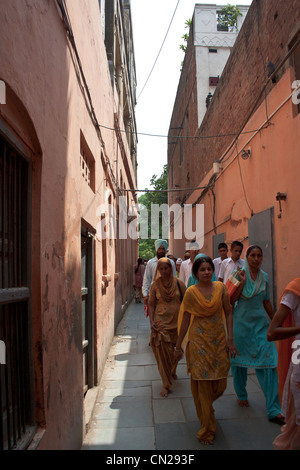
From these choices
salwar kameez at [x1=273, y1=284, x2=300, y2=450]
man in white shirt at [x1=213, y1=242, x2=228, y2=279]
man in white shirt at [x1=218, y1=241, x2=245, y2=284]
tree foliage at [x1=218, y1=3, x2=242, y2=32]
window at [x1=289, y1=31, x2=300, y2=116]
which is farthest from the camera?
tree foliage at [x1=218, y1=3, x2=242, y2=32]

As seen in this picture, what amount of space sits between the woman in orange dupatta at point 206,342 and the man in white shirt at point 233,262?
2.08m

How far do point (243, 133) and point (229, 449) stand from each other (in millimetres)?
5482

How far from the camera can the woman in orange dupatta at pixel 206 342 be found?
3146mm

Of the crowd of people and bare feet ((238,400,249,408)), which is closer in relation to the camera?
the crowd of people

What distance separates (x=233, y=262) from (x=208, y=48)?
11088 millimetres

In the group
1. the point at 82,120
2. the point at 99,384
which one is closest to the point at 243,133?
the point at 82,120

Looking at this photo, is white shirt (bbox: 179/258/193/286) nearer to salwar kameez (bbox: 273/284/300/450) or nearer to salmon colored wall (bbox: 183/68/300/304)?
salmon colored wall (bbox: 183/68/300/304)

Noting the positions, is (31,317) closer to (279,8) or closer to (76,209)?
(76,209)

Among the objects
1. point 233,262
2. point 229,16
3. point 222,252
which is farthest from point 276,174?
point 229,16

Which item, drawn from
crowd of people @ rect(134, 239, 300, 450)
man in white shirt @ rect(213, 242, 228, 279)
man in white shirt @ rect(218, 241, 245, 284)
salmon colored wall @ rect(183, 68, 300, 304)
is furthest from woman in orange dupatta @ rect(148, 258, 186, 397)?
man in white shirt @ rect(213, 242, 228, 279)

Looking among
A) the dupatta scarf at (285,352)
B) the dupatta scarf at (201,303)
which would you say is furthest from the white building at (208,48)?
the dupatta scarf at (285,352)

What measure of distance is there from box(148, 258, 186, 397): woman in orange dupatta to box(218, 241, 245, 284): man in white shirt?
1263mm

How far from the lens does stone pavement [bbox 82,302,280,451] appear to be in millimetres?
3070

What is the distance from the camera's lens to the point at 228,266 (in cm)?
591
